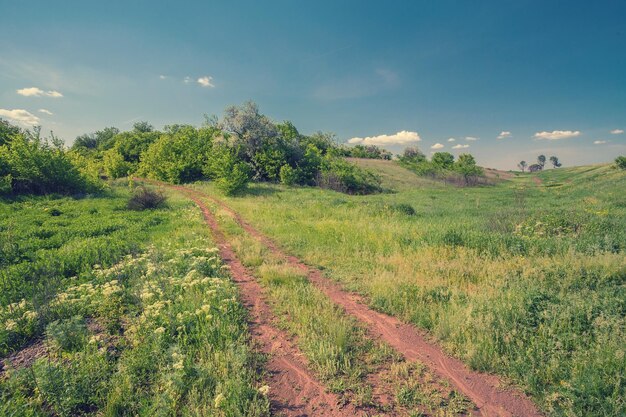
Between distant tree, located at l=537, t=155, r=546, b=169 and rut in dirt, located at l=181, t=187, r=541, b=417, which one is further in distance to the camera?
distant tree, located at l=537, t=155, r=546, b=169

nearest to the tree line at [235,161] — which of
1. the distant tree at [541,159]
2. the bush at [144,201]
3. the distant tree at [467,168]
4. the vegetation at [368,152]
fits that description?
the bush at [144,201]

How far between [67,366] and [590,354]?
26.3 ft

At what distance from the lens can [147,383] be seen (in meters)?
4.50

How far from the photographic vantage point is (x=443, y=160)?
81.3 meters

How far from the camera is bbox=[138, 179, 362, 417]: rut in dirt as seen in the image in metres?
Result: 4.09

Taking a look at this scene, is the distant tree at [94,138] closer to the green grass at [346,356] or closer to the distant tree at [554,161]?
the green grass at [346,356]

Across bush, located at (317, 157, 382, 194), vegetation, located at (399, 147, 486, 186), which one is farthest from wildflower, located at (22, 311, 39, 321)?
vegetation, located at (399, 147, 486, 186)

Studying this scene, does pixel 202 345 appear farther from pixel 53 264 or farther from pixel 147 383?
pixel 53 264

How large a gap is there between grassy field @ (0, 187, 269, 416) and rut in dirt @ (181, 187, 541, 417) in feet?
8.16

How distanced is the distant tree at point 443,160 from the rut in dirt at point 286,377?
261ft

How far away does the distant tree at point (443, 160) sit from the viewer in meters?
78.2

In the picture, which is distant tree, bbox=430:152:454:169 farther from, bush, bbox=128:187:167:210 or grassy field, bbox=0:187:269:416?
grassy field, bbox=0:187:269:416

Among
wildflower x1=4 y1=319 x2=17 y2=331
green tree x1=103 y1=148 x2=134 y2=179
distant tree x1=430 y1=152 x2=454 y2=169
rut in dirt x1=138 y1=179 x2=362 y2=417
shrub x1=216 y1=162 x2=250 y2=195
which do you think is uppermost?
distant tree x1=430 y1=152 x2=454 y2=169

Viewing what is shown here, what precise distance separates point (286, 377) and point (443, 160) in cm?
8613
